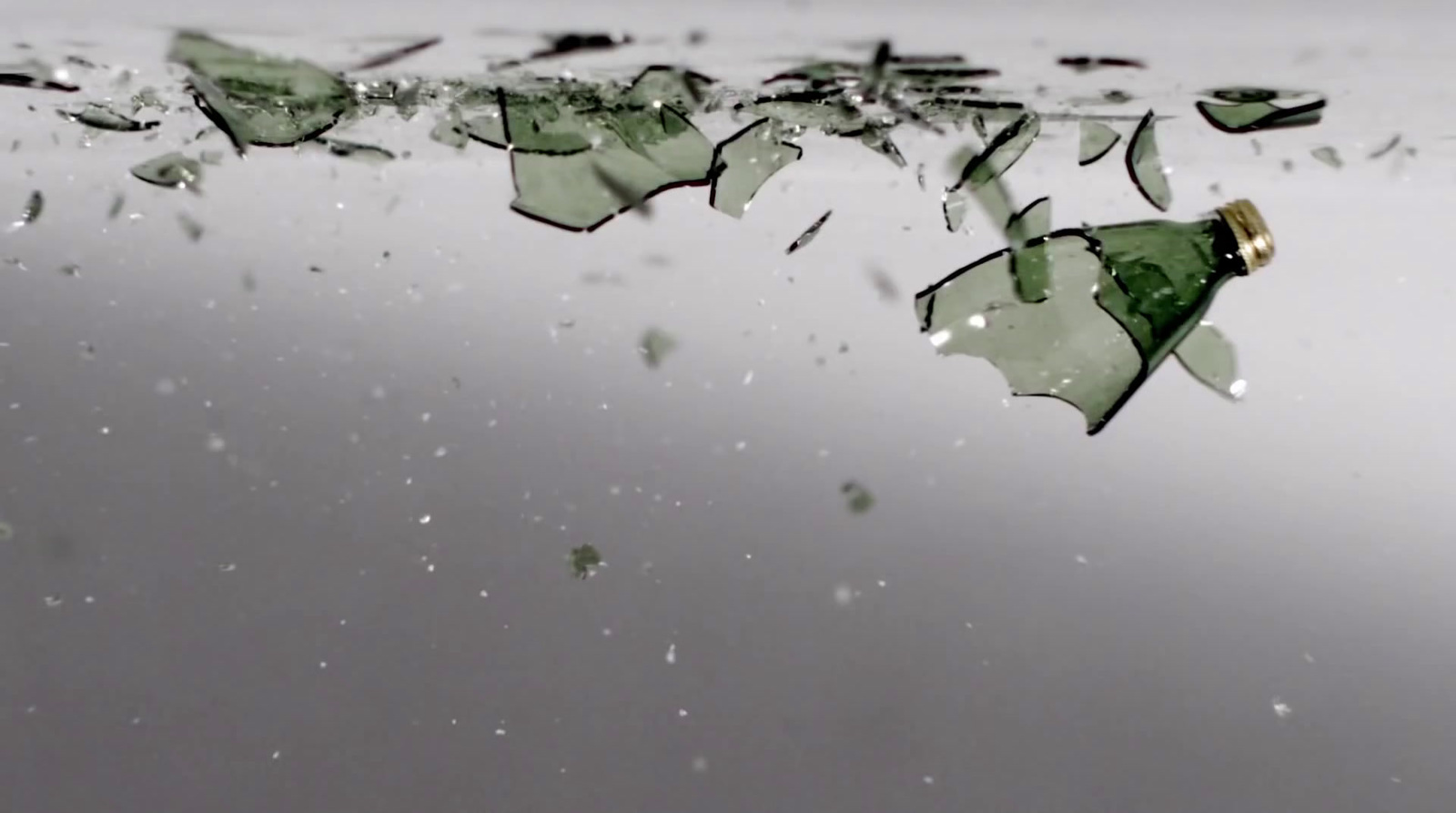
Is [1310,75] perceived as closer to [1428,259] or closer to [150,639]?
[1428,259]

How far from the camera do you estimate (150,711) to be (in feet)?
1.46

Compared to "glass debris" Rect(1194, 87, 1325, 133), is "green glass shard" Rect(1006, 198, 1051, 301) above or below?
below

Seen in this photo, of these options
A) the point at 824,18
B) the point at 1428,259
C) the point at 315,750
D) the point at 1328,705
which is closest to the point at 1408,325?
the point at 1428,259

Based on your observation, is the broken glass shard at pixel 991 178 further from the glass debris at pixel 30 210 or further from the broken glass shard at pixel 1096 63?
the glass debris at pixel 30 210

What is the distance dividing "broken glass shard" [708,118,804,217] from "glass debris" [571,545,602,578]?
0.14m

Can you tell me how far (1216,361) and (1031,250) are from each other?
9 cm

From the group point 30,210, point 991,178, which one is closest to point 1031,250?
point 991,178

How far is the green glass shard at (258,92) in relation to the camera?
0.29 meters

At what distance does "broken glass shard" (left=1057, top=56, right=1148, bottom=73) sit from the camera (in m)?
0.27

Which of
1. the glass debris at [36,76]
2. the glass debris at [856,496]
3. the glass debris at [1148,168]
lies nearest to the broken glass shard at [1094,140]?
the glass debris at [1148,168]

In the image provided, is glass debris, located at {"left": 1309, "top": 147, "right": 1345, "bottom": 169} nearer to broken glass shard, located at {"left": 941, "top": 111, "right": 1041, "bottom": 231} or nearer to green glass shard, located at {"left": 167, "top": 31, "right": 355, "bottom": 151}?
broken glass shard, located at {"left": 941, "top": 111, "right": 1041, "bottom": 231}

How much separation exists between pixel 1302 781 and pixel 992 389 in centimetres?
19

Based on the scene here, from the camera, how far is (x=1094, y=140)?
36cm

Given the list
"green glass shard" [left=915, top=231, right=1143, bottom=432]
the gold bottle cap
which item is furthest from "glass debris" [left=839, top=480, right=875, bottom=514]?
the gold bottle cap
